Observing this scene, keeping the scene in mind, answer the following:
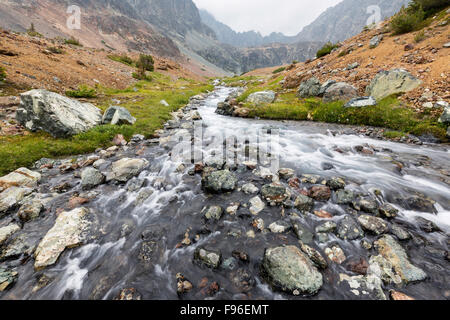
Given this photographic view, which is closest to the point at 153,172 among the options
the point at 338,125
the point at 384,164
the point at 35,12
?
the point at 384,164

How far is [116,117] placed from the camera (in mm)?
11070

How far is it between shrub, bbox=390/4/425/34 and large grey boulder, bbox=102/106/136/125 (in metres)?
27.0

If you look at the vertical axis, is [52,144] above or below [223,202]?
above

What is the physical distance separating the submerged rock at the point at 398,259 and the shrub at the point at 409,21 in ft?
79.4

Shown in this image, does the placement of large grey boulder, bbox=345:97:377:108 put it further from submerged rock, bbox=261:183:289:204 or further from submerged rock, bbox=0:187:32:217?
submerged rock, bbox=0:187:32:217

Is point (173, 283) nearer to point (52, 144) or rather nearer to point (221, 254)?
point (221, 254)

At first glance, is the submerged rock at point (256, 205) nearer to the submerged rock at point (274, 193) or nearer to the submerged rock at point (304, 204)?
the submerged rock at point (274, 193)

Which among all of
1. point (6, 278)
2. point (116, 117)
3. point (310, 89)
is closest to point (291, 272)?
point (6, 278)

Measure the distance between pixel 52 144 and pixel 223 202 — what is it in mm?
8682

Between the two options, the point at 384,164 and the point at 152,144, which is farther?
the point at 152,144

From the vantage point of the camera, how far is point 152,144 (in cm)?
1009

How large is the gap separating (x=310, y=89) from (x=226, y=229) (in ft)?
59.3

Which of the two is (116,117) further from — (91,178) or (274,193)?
(274,193)
